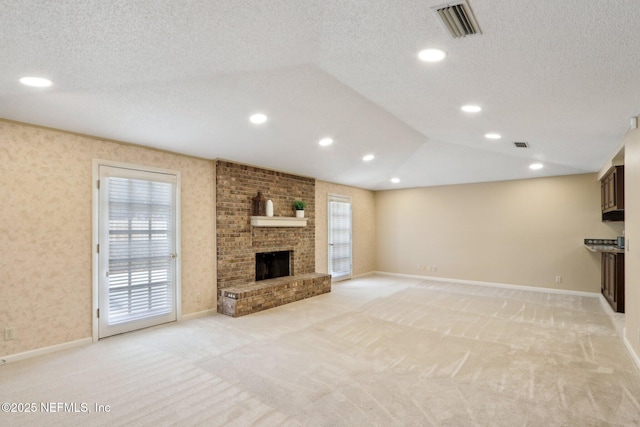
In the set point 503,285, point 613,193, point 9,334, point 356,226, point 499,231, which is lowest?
point 503,285

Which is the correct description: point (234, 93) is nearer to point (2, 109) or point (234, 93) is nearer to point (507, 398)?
point (2, 109)

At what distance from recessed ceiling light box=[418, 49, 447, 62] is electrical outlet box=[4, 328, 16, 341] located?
177 inches

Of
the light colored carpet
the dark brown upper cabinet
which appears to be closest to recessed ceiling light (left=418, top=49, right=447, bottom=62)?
the light colored carpet

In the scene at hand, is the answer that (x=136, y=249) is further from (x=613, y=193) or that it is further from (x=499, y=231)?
(x=499, y=231)

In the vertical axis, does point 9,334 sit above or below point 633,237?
below

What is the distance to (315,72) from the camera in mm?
3143

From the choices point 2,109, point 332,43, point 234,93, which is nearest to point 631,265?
point 332,43

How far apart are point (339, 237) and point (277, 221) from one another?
2382 millimetres

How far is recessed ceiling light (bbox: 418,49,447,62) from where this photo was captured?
232cm

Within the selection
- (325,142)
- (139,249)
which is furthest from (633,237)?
(139,249)

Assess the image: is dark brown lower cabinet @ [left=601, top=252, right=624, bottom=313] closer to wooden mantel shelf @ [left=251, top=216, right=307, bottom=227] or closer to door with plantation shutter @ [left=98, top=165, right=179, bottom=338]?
wooden mantel shelf @ [left=251, top=216, right=307, bottom=227]

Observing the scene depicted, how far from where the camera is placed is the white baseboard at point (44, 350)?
11.0ft

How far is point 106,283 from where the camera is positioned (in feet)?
13.3

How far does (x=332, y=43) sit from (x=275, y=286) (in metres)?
3.99
